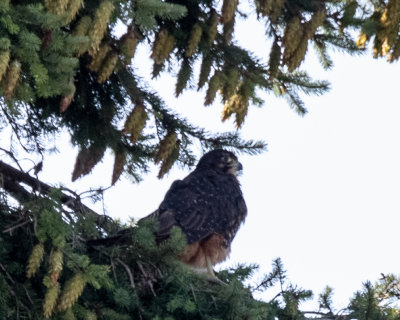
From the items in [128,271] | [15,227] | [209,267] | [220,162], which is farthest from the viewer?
[220,162]

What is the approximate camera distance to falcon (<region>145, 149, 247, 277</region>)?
6434 mm

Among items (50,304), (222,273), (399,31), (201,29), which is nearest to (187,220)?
(222,273)

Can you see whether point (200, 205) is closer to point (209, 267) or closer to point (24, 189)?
point (209, 267)

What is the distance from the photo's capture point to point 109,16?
4.59 meters

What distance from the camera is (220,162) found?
7.35 metres

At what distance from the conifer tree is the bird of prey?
16.3 inches

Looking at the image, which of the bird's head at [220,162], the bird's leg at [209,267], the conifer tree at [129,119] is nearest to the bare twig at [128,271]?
the conifer tree at [129,119]

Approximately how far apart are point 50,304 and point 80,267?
0.76 ft

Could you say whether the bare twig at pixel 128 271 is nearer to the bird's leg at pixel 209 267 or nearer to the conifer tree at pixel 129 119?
the conifer tree at pixel 129 119

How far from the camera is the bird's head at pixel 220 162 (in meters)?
7.27

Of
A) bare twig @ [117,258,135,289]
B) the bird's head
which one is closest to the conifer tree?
bare twig @ [117,258,135,289]

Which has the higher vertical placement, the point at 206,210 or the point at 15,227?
Result: the point at 206,210

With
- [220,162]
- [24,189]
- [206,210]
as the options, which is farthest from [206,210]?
[24,189]

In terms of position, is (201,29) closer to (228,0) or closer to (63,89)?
(228,0)
